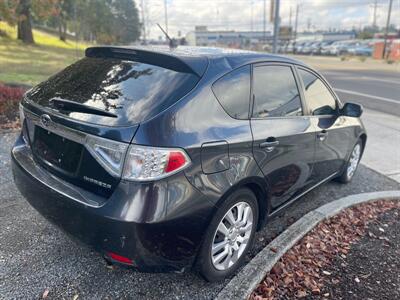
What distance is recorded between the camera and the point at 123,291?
254 cm

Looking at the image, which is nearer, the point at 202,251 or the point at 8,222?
Answer: the point at 202,251

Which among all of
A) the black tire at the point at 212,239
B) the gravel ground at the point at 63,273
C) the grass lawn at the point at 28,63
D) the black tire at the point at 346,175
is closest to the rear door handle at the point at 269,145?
the black tire at the point at 212,239

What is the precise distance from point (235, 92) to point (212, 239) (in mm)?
1084

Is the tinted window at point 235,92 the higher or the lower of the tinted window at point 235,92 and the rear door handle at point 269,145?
the higher

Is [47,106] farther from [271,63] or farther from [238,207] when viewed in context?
[271,63]

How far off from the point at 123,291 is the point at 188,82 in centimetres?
155

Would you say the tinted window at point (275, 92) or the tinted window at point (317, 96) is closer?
the tinted window at point (275, 92)

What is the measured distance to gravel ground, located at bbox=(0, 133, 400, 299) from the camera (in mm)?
2523

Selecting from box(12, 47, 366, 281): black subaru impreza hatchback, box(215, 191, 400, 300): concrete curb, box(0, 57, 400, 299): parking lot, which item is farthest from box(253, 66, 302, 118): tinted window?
box(0, 57, 400, 299): parking lot

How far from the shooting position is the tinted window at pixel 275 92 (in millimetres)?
2877

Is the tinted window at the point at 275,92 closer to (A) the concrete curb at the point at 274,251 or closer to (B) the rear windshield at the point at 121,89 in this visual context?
(B) the rear windshield at the point at 121,89

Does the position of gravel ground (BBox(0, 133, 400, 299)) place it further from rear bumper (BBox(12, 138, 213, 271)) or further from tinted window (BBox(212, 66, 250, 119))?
tinted window (BBox(212, 66, 250, 119))

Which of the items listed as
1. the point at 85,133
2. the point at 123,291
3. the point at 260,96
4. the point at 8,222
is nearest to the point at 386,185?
the point at 260,96

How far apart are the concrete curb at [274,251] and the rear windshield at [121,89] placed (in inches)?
53.8
